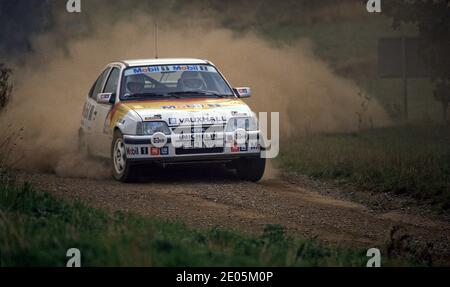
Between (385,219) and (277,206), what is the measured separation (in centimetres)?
127

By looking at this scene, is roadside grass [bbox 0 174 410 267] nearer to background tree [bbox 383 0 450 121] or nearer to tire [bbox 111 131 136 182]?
tire [bbox 111 131 136 182]

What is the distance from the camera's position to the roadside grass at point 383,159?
13.7m

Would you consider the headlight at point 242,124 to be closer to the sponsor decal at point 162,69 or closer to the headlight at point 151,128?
the headlight at point 151,128

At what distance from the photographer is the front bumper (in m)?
13.5

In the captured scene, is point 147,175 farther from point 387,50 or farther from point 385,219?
point 387,50

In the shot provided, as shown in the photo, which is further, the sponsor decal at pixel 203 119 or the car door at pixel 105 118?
the car door at pixel 105 118

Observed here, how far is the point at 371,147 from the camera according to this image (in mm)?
18344

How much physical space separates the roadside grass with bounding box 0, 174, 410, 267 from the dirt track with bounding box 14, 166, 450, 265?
1.05m

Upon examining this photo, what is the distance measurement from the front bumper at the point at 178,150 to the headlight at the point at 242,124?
4.6 inches

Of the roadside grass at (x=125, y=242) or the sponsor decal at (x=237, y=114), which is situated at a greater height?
the sponsor decal at (x=237, y=114)

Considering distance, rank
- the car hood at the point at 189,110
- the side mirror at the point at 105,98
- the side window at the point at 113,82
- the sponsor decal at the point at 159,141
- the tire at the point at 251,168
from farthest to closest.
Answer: the side window at the point at 113,82, the side mirror at the point at 105,98, the tire at the point at 251,168, the car hood at the point at 189,110, the sponsor decal at the point at 159,141

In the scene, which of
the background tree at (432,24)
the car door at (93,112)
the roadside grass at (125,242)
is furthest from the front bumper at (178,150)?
the background tree at (432,24)

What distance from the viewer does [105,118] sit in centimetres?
1477
